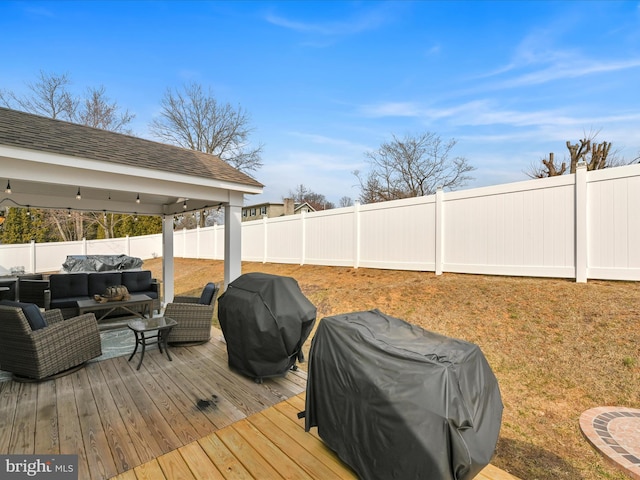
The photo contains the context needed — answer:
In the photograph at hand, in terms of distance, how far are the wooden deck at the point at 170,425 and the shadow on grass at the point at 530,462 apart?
82cm

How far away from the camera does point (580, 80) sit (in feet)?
25.4

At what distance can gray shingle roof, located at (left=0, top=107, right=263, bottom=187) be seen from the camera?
13.1 ft

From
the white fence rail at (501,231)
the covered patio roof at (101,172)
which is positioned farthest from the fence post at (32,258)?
the white fence rail at (501,231)

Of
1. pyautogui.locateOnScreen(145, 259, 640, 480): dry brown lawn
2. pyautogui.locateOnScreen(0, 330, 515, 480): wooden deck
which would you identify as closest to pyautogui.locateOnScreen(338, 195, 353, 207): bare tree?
A: pyautogui.locateOnScreen(145, 259, 640, 480): dry brown lawn

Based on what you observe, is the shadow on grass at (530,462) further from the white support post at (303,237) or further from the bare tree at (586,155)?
the bare tree at (586,155)

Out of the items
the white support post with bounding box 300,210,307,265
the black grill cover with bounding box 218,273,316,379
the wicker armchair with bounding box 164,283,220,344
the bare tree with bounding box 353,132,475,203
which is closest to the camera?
the black grill cover with bounding box 218,273,316,379

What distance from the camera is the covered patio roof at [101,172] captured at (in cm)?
390

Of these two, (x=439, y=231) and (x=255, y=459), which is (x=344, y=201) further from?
(x=255, y=459)

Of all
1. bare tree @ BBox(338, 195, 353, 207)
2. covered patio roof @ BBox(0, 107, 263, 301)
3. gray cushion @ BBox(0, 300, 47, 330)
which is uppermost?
bare tree @ BBox(338, 195, 353, 207)

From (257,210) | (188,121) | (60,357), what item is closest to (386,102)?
(60,357)

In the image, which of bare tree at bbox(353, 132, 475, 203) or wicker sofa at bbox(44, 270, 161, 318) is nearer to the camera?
wicker sofa at bbox(44, 270, 161, 318)

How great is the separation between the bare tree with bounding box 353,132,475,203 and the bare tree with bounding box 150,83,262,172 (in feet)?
27.5

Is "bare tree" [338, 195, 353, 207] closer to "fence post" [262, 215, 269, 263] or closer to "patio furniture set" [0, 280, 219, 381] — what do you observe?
"fence post" [262, 215, 269, 263]

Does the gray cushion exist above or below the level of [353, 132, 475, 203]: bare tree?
below
